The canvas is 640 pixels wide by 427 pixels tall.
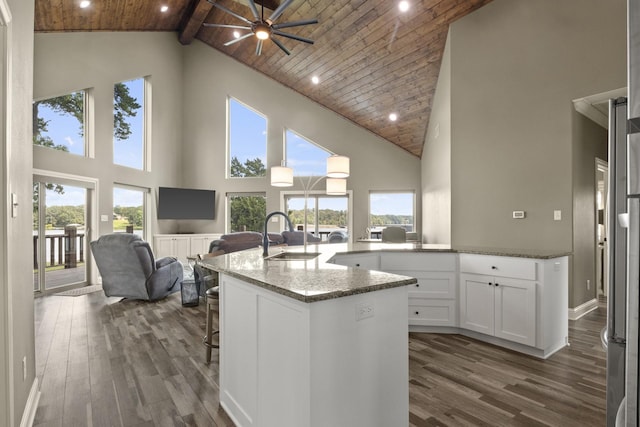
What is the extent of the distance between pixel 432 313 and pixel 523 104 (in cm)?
281

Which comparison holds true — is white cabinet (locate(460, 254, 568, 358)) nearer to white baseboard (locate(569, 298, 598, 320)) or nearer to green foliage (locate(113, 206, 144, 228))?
white baseboard (locate(569, 298, 598, 320))

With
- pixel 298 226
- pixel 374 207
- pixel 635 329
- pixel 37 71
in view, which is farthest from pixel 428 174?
pixel 37 71

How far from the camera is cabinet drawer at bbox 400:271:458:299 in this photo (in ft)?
10.8

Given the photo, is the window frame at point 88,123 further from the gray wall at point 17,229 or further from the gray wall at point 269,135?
the gray wall at point 17,229

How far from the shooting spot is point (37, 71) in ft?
17.2

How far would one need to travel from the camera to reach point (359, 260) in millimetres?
3264

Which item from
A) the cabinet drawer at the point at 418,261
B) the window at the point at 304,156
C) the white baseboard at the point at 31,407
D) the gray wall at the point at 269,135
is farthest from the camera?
the window at the point at 304,156

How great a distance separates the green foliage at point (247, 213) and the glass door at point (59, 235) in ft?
11.1

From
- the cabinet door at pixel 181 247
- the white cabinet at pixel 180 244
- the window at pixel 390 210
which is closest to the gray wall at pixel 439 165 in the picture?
the window at pixel 390 210

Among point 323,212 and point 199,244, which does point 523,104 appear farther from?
point 199,244

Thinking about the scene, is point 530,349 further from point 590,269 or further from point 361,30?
point 361,30

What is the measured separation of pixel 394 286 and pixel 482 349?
6.42 ft

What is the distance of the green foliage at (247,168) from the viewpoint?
28.9 feet

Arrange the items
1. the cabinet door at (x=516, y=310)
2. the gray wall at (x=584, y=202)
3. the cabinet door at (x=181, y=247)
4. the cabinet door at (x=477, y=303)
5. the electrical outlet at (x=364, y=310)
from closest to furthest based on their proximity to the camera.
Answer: the electrical outlet at (x=364, y=310) → the cabinet door at (x=516, y=310) → the cabinet door at (x=477, y=303) → the gray wall at (x=584, y=202) → the cabinet door at (x=181, y=247)
